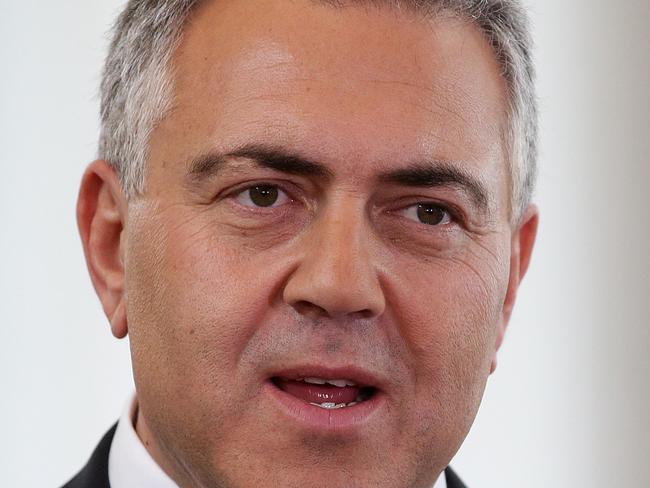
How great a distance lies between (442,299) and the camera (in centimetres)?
243

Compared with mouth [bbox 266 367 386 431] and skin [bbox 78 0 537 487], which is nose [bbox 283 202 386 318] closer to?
skin [bbox 78 0 537 487]

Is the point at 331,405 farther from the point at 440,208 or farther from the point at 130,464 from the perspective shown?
the point at 130,464

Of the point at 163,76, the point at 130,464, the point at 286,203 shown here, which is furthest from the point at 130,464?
the point at 163,76

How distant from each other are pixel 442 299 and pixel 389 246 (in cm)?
15

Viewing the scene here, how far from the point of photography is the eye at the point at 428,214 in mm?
2467

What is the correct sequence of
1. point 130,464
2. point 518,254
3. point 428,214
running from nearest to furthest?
point 428,214 < point 130,464 < point 518,254

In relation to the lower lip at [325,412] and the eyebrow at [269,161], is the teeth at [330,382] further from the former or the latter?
the eyebrow at [269,161]

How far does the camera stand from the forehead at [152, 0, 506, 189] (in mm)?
2340

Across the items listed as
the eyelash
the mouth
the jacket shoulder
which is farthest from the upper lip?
the jacket shoulder

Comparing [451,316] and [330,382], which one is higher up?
[451,316]

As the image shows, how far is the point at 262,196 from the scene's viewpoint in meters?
2.43

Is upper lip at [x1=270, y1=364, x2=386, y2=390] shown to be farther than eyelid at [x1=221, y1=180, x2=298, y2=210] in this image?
No

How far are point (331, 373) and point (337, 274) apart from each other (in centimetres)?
18

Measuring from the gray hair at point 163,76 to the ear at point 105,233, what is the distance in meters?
0.05
